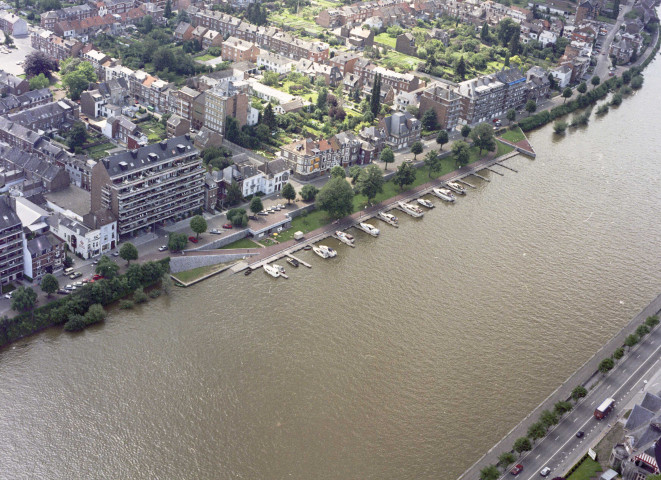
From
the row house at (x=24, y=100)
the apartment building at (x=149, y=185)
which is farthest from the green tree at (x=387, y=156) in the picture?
the row house at (x=24, y=100)

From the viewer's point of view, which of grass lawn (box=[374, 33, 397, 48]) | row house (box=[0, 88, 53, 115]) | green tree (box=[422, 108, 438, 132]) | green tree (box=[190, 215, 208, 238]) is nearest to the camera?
green tree (box=[190, 215, 208, 238])

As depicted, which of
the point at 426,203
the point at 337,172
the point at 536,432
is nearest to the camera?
the point at 536,432

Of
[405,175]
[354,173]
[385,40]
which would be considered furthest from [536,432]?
[385,40]

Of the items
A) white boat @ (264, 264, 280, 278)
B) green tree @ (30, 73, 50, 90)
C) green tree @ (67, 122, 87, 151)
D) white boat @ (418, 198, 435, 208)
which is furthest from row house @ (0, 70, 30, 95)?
white boat @ (418, 198, 435, 208)

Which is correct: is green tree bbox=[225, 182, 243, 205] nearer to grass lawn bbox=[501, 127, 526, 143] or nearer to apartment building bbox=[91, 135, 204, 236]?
apartment building bbox=[91, 135, 204, 236]

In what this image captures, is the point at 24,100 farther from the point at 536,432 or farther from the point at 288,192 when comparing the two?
the point at 536,432

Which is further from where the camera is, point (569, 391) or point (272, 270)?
point (272, 270)
